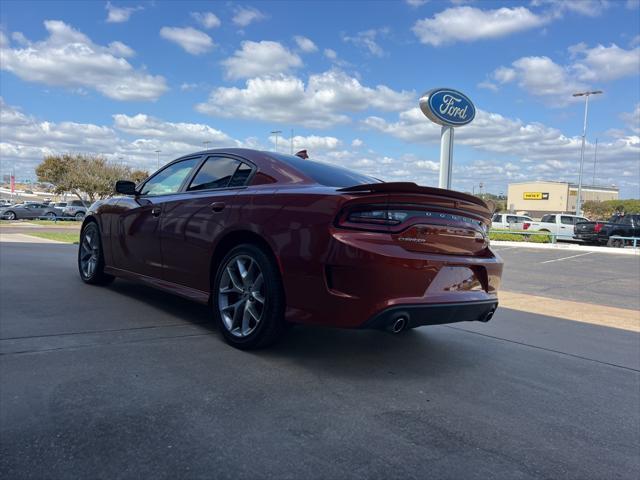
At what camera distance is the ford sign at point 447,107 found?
43.5 feet

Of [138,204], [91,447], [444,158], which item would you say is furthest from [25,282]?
[444,158]

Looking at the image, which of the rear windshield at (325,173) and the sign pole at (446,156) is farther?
the sign pole at (446,156)

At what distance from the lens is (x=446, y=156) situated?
1383 centimetres

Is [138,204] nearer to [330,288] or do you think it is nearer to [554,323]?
[330,288]

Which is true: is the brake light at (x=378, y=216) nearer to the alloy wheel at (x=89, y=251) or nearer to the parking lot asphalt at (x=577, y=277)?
the alloy wheel at (x=89, y=251)

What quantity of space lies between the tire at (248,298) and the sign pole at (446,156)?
10396 mm

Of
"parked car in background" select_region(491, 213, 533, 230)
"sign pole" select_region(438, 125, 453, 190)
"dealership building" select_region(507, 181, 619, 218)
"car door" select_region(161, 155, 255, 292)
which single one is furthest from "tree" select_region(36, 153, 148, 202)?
"dealership building" select_region(507, 181, 619, 218)

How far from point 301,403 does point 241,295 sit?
3.90 feet

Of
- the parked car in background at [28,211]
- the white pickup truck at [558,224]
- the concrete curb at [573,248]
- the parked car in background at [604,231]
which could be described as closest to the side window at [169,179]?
the concrete curb at [573,248]

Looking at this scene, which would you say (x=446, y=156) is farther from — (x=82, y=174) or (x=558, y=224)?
(x=82, y=174)

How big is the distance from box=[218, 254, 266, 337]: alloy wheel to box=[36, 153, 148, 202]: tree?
44907 mm

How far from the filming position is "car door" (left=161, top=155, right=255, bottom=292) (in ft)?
14.1

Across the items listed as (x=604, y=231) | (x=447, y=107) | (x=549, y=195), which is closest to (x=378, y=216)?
(x=447, y=107)

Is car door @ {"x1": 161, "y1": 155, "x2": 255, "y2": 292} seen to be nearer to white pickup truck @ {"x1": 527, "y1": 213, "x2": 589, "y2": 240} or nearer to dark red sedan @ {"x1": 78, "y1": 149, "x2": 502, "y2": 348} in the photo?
dark red sedan @ {"x1": 78, "y1": 149, "x2": 502, "y2": 348}
